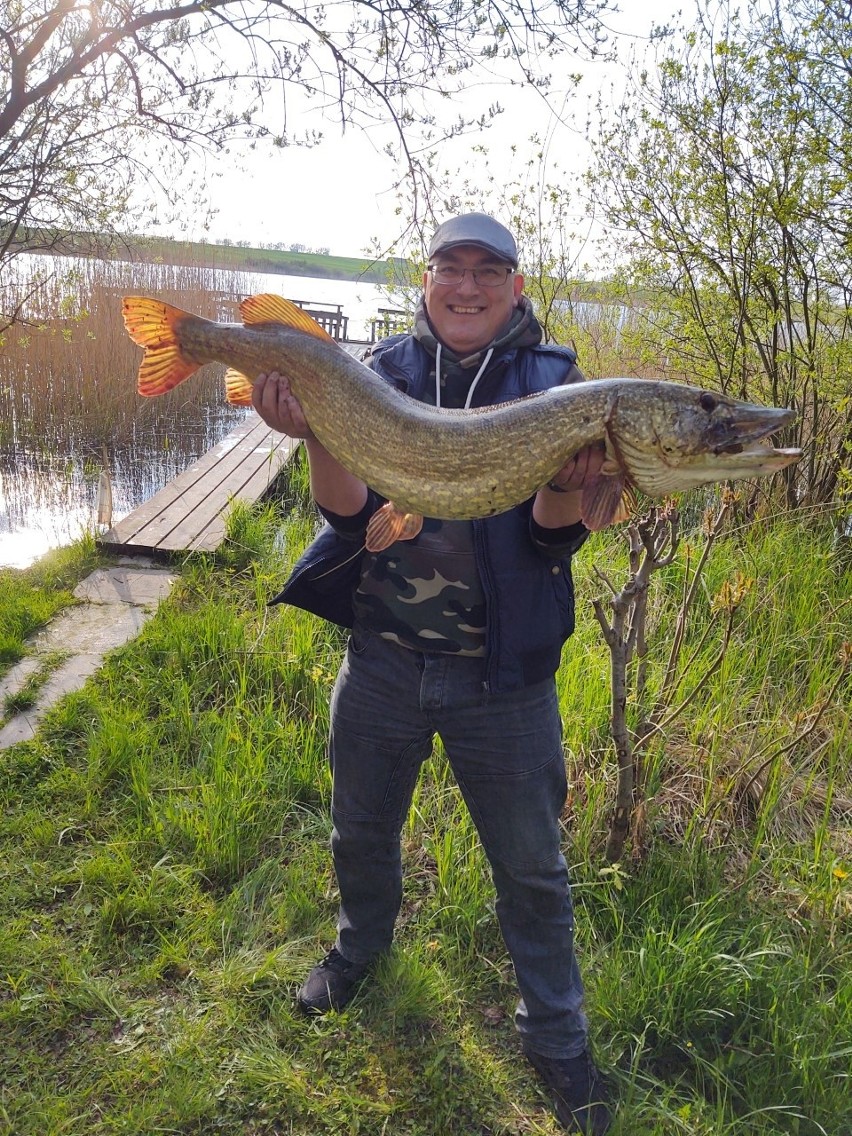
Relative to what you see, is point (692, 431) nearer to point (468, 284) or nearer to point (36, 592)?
point (468, 284)

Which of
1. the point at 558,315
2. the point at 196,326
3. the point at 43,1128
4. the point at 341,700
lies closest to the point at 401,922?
the point at 341,700

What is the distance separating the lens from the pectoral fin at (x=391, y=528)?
1780 mm

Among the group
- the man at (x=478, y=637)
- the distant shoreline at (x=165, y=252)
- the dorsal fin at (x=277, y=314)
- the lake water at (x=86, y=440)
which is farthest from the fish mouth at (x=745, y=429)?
the lake water at (x=86, y=440)

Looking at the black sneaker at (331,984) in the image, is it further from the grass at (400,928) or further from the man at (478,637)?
the man at (478,637)

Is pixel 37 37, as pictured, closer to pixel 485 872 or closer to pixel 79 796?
pixel 79 796

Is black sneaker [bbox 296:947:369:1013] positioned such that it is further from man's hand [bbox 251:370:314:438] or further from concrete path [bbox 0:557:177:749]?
concrete path [bbox 0:557:177:749]

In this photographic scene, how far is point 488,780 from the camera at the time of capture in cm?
185

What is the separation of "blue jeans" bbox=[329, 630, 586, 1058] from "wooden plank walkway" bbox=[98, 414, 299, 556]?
3.38 meters

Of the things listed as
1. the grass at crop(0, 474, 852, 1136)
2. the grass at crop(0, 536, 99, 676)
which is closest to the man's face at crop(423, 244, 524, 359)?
the grass at crop(0, 474, 852, 1136)

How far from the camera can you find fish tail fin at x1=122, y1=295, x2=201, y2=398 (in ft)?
6.40

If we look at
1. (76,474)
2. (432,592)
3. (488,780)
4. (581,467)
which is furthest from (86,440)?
(581,467)

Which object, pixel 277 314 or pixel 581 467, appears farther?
pixel 277 314

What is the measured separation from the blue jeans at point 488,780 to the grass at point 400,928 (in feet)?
0.98

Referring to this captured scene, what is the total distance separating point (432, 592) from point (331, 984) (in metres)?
1.18
